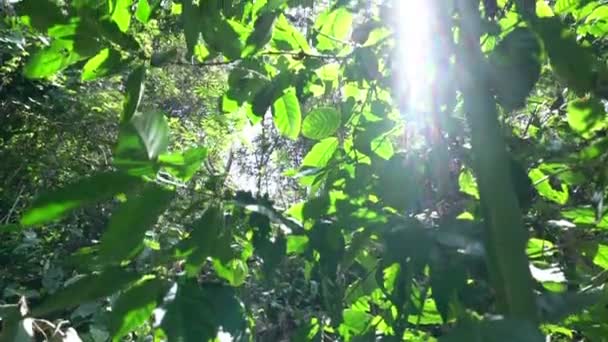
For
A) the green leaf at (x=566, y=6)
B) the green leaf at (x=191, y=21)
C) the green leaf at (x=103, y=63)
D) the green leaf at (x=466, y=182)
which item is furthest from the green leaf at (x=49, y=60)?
the green leaf at (x=566, y=6)

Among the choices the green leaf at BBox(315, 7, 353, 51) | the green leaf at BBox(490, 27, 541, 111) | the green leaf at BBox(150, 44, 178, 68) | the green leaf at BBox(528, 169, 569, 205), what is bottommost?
the green leaf at BBox(490, 27, 541, 111)

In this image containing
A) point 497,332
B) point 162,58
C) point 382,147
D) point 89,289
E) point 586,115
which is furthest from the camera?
point 382,147

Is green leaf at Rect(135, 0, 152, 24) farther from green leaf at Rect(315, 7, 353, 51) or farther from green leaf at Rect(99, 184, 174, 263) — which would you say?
green leaf at Rect(99, 184, 174, 263)

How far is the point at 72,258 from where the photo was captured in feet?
2.48

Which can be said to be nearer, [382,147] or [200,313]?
[200,313]

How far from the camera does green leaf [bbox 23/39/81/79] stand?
2.85 feet

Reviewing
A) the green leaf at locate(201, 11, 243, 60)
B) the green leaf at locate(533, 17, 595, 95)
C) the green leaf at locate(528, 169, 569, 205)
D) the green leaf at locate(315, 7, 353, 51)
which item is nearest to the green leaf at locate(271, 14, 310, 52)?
the green leaf at locate(315, 7, 353, 51)

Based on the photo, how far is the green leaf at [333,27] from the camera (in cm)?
101

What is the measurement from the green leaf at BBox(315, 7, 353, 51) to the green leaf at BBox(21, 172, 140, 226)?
533 millimetres

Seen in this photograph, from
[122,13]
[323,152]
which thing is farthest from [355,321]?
[122,13]

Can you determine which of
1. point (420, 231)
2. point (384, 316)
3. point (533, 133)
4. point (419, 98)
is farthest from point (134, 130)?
point (533, 133)

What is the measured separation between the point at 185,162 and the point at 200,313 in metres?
0.13

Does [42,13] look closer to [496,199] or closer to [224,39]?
[224,39]

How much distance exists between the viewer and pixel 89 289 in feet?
1.99
